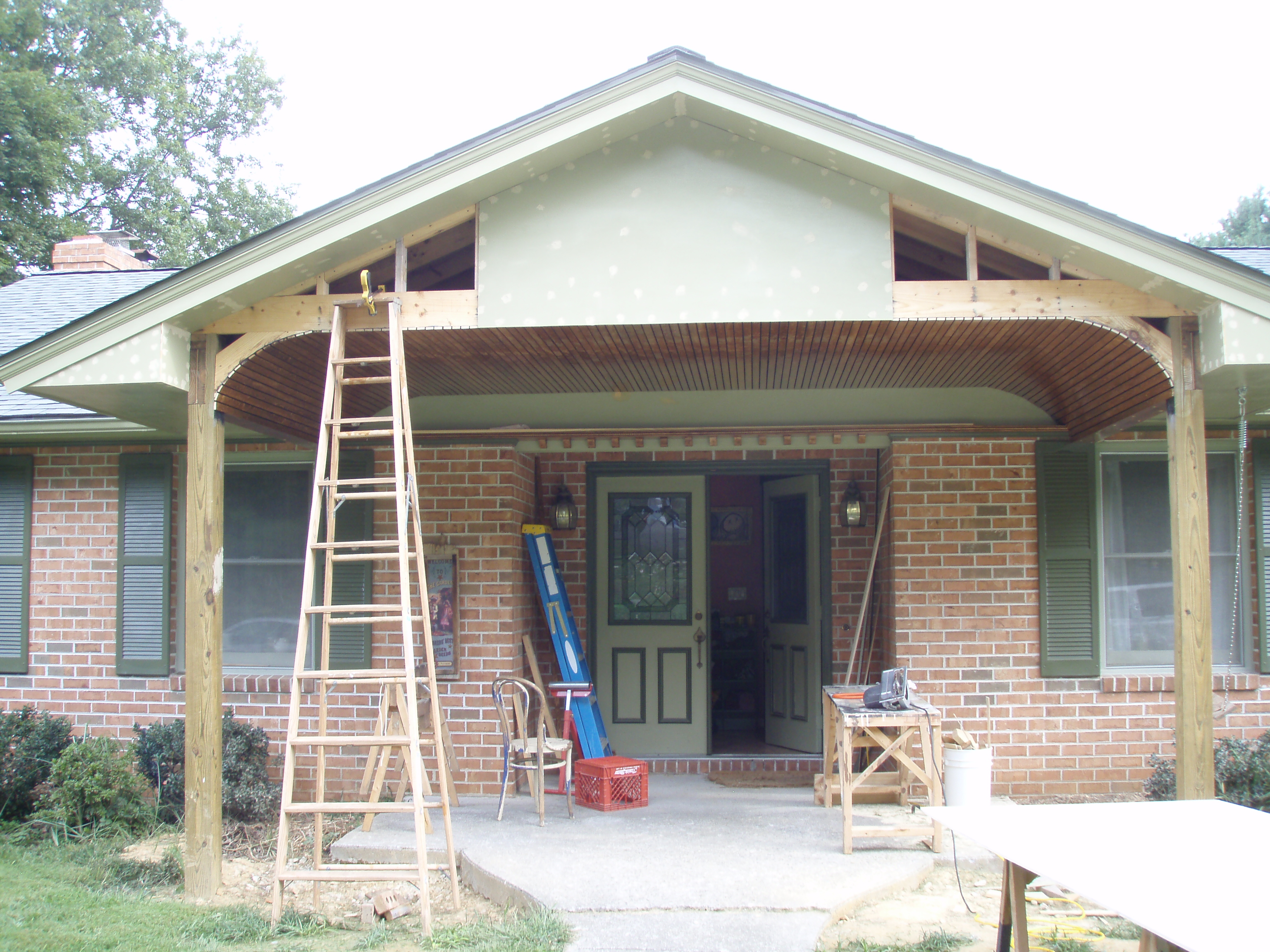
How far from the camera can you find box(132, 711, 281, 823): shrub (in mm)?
6387

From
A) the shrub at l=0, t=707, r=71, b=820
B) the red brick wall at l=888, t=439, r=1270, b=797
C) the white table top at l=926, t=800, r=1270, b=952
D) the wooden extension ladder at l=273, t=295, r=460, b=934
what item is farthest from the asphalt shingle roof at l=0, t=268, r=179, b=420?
the white table top at l=926, t=800, r=1270, b=952

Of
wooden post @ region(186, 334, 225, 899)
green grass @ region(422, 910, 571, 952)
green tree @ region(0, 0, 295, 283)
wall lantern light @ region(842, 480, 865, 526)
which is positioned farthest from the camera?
green tree @ region(0, 0, 295, 283)

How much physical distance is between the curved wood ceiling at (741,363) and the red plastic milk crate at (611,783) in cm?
250

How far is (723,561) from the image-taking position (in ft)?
36.7

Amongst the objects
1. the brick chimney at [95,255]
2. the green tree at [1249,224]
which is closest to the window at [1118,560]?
the brick chimney at [95,255]

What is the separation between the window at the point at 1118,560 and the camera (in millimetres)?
6766

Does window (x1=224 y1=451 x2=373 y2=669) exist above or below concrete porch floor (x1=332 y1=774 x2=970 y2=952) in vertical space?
above

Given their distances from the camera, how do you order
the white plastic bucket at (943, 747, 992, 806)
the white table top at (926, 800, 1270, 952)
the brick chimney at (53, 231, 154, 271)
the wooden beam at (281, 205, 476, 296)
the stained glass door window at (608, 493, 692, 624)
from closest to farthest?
1. the white table top at (926, 800, 1270, 952)
2. the wooden beam at (281, 205, 476, 296)
3. the white plastic bucket at (943, 747, 992, 806)
4. the stained glass door window at (608, 493, 692, 624)
5. the brick chimney at (53, 231, 154, 271)

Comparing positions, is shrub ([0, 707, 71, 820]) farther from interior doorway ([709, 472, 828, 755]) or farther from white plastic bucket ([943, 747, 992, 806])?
white plastic bucket ([943, 747, 992, 806])

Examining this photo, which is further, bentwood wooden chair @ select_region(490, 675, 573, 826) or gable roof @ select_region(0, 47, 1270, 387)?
bentwood wooden chair @ select_region(490, 675, 573, 826)

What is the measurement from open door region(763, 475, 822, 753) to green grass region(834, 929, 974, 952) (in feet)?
10.1

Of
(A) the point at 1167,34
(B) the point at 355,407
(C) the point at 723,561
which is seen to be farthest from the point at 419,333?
(A) the point at 1167,34

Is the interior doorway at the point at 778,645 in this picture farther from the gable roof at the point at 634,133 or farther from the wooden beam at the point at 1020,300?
the gable roof at the point at 634,133

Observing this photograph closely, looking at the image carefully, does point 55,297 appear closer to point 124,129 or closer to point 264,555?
point 264,555
